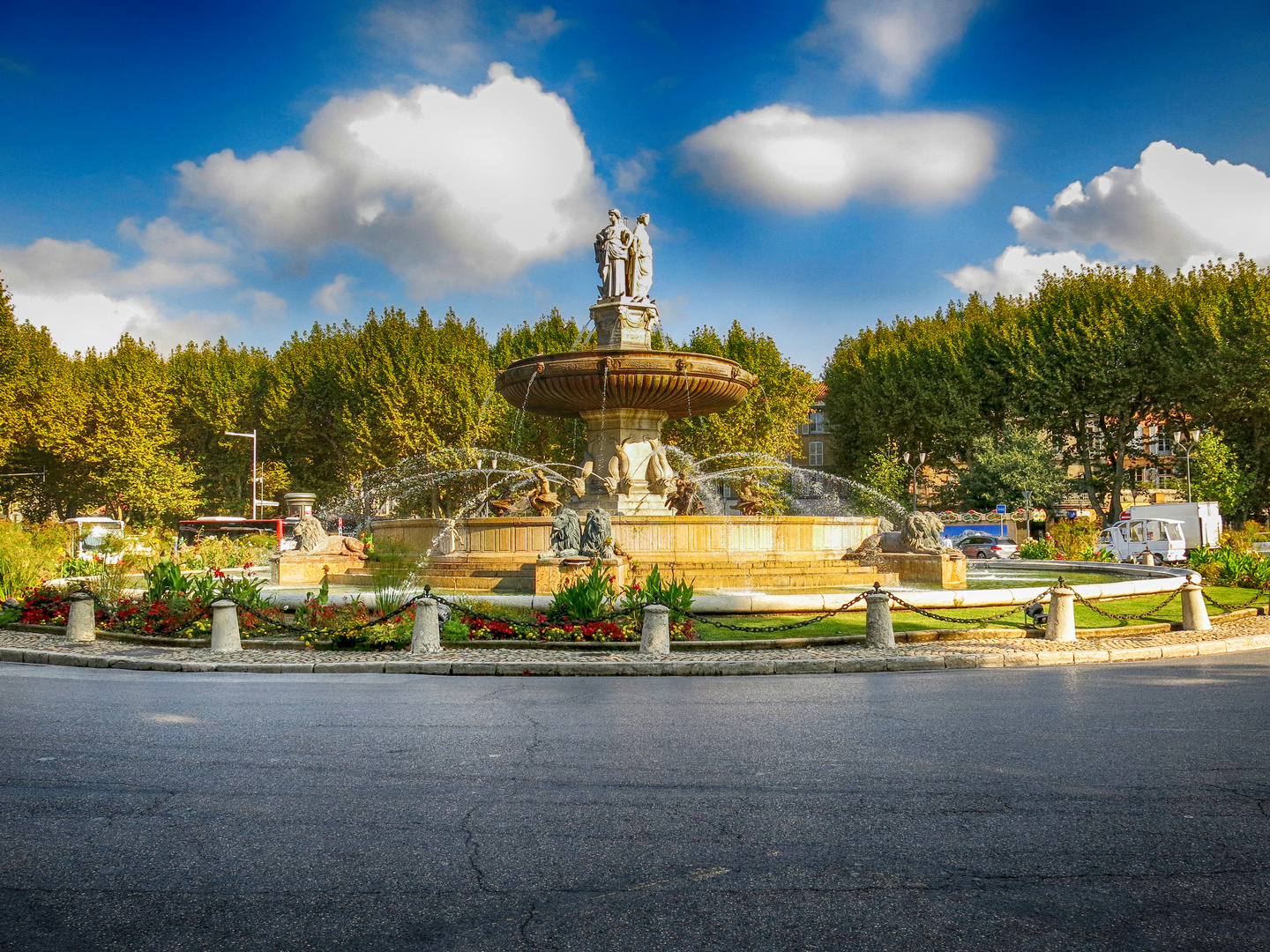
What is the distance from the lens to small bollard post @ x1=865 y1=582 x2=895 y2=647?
11.3m

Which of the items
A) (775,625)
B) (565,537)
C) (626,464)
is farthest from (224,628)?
(626,464)

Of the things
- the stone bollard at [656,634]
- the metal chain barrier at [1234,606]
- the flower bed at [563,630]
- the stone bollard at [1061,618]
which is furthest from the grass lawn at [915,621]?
the stone bollard at [656,634]

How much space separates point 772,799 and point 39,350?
52814mm

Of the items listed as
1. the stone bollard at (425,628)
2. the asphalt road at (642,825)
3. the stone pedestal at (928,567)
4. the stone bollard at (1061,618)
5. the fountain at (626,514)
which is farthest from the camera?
the stone pedestal at (928,567)

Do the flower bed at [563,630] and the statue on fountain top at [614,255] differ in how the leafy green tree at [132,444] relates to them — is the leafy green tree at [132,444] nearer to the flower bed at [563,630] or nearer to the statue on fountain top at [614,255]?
the statue on fountain top at [614,255]

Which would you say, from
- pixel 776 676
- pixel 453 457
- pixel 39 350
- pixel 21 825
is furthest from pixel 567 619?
pixel 39 350

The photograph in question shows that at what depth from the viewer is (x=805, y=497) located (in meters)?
57.6

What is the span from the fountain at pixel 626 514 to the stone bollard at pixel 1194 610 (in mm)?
4663

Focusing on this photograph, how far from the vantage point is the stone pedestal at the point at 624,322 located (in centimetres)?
2164

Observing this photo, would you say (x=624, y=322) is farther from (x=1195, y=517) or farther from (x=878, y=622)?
(x=1195, y=517)

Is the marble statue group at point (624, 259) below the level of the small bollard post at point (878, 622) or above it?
above

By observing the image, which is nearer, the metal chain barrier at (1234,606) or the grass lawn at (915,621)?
the grass lawn at (915,621)

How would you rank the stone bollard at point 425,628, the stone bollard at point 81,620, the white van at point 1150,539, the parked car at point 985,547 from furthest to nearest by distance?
the parked car at point 985,547 < the white van at point 1150,539 < the stone bollard at point 81,620 < the stone bollard at point 425,628

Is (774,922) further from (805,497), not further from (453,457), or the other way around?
(805,497)
